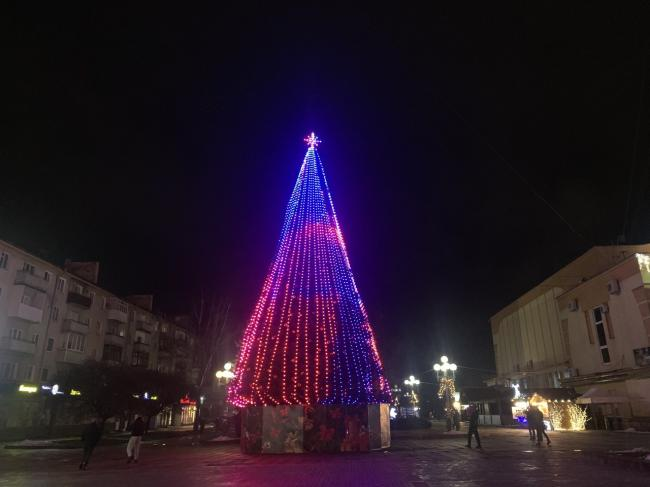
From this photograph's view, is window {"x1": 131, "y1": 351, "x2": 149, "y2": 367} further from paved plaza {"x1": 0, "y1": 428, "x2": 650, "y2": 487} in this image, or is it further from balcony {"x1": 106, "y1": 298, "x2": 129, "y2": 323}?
paved plaza {"x1": 0, "y1": 428, "x2": 650, "y2": 487}

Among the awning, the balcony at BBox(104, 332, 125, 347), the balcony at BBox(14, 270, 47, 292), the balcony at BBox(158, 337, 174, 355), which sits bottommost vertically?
the awning

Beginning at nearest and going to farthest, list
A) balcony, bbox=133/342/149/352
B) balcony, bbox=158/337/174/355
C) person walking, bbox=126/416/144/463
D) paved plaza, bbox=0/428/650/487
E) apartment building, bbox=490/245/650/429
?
paved plaza, bbox=0/428/650/487 < person walking, bbox=126/416/144/463 < apartment building, bbox=490/245/650/429 < balcony, bbox=133/342/149/352 < balcony, bbox=158/337/174/355

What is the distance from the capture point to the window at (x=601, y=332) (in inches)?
1462

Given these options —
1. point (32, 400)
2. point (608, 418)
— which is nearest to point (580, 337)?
point (608, 418)

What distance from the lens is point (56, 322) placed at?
4116cm

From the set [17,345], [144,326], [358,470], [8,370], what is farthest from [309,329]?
[144,326]

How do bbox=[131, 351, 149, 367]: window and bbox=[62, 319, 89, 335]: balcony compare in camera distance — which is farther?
bbox=[131, 351, 149, 367]: window

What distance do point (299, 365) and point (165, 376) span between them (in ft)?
99.0

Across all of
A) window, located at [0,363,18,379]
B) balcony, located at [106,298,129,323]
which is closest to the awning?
window, located at [0,363,18,379]

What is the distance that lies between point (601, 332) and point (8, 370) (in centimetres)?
4357

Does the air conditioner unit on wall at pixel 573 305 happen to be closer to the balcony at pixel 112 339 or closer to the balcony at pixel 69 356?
the balcony at pixel 69 356

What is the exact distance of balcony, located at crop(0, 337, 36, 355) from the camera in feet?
110

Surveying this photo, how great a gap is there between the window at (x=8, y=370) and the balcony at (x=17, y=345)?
1.16 m

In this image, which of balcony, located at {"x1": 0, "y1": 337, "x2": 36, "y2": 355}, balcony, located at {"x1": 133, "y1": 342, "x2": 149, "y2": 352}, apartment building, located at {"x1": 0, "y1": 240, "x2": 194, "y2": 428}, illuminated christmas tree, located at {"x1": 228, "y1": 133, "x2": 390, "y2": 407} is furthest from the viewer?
balcony, located at {"x1": 133, "y1": 342, "x2": 149, "y2": 352}
